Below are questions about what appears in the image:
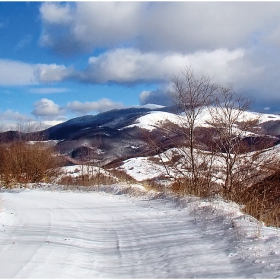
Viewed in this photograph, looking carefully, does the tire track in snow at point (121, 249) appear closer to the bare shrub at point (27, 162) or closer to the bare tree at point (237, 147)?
the bare tree at point (237, 147)

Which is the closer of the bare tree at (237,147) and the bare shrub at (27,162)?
the bare tree at (237,147)

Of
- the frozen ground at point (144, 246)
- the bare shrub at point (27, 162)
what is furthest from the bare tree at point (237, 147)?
the bare shrub at point (27, 162)

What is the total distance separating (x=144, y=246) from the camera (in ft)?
28.0

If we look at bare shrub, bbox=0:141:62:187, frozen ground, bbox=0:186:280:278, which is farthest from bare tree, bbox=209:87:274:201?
bare shrub, bbox=0:141:62:187

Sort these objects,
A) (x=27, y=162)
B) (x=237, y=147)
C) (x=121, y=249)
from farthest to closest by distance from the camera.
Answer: (x=27, y=162) → (x=237, y=147) → (x=121, y=249)

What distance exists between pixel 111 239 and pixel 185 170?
10.4 meters

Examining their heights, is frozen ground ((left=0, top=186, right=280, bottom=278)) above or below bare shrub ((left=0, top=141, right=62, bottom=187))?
below

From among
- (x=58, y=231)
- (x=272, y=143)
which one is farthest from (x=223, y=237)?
(x=272, y=143)

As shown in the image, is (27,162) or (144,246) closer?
(144,246)

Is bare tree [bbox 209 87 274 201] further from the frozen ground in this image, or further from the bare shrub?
the bare shrub

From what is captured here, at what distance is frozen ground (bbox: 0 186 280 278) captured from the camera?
6562 mm

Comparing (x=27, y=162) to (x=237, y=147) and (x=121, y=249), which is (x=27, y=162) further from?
(x=121, y=249)

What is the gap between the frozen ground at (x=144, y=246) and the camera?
656cm

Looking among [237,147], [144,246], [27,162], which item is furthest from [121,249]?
[27,162]
